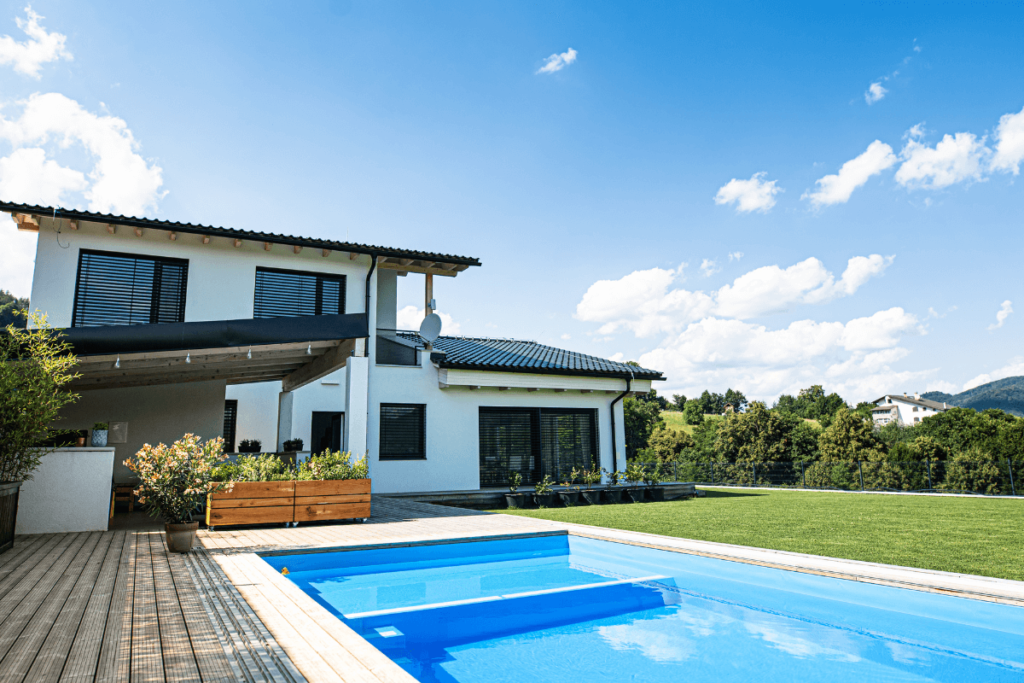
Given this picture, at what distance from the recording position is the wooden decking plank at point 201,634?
2979mm

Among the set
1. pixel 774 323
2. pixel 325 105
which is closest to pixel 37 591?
pixel 325 105

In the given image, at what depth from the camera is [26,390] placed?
22.2 feet

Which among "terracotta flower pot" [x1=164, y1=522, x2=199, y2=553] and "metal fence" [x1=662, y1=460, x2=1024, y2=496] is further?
"metal fence" [x1=662, y1=460, x2=1024, y2=496]

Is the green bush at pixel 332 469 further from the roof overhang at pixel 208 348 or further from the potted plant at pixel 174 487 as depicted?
the potted plant at pixel 174 487

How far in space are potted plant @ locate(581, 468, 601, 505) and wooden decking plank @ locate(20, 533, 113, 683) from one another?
11.0 metres

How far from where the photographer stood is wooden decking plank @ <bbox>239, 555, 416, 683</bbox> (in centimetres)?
299

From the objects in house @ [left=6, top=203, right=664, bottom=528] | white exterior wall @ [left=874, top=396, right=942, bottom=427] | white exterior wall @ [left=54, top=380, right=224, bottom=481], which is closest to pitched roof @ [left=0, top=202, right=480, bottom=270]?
house @ [left=6, top=203, right=664, bottom=528]

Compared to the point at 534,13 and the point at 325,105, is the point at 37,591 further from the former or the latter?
the point at 534,13

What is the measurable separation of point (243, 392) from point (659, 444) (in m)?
42.9

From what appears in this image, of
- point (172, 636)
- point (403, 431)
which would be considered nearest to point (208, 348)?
point (172, 636)

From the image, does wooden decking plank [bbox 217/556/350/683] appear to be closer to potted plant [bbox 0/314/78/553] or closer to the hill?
potted plant [bbox 0/314/78/553]

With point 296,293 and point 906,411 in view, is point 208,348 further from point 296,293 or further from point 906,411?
point 906,411

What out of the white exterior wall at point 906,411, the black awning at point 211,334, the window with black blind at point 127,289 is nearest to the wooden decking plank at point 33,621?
the black awning at point 211,334

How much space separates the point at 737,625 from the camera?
17.7 ft
